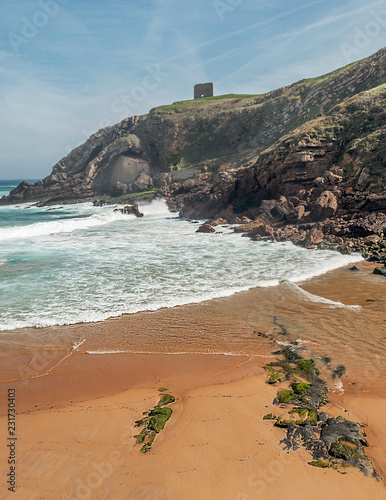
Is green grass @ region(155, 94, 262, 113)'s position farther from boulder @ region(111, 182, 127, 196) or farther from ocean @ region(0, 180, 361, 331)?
ocean @ region(0, 180, 361, 331)

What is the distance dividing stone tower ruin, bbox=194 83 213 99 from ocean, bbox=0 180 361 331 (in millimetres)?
59442

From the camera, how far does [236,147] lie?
5344 centimetres

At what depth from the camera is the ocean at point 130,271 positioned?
9641mm

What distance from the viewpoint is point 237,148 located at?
173ft

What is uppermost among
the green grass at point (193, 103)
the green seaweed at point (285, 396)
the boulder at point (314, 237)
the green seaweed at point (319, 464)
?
the green grass at point (193, 103)

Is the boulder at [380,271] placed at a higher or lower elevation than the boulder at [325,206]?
lower

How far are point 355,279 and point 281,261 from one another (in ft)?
11.9

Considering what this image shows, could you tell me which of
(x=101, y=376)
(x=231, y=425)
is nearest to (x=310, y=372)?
(x=231, y=425)

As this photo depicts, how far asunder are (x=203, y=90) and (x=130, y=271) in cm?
6935

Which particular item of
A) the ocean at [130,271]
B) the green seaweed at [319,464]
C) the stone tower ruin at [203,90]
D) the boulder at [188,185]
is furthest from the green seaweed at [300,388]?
the stone tower ruin at [203,90]

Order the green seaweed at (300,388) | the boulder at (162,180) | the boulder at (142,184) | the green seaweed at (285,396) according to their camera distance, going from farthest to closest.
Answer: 1. the boulder at (142,184)
2. the boulder at (162,180)
3. the green seaweed at (300,388)
4. the green seaweed at (285,396)

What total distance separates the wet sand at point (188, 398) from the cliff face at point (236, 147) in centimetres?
1551

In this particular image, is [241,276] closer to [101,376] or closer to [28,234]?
[101,376]

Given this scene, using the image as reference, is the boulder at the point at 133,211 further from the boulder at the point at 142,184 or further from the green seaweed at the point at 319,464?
the green seaweed at the point at 319,464
